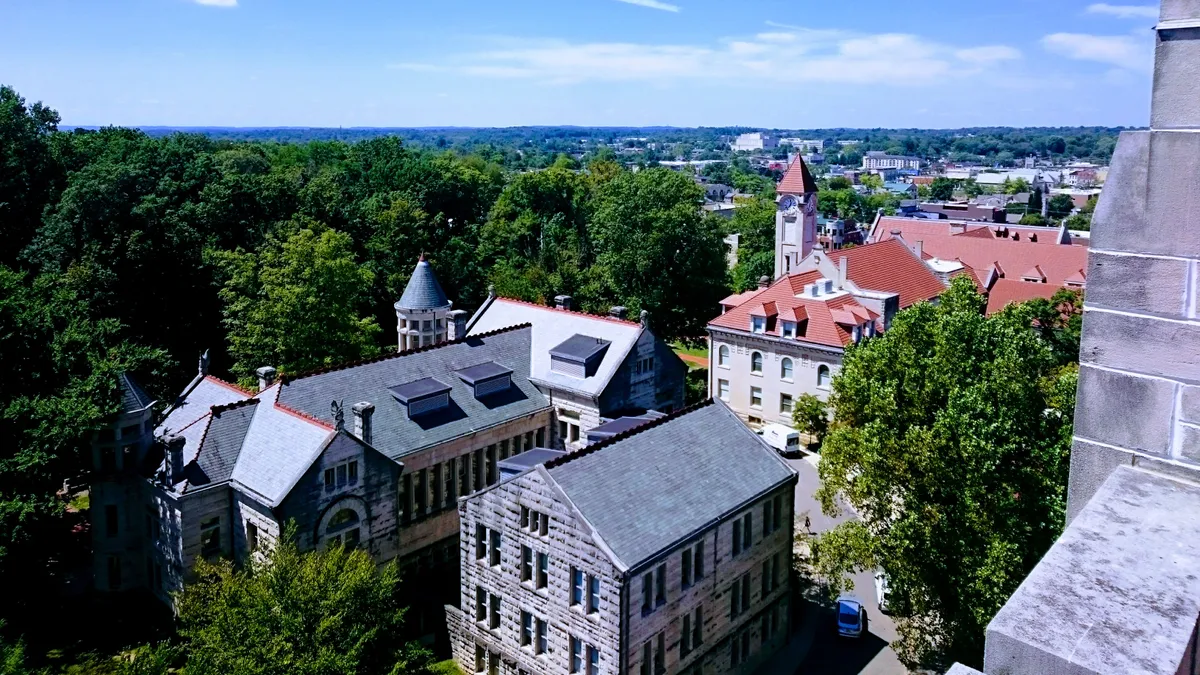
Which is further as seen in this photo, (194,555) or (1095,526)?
(194,555)

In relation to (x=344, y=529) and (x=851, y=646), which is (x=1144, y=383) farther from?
(x=344, y=529)

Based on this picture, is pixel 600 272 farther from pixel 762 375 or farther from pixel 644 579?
pixel 644 579

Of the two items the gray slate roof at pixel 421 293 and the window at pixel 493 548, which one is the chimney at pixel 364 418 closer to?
the window at pixel 493 548

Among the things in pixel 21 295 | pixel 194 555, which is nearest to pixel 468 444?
pixel 194 555

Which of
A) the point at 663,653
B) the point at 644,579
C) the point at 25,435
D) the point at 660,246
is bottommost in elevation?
the point at 663,653

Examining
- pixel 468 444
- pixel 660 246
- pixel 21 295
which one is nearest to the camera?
pixel 21 295

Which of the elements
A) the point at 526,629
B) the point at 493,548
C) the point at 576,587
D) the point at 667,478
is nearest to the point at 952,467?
the point at 667,478
